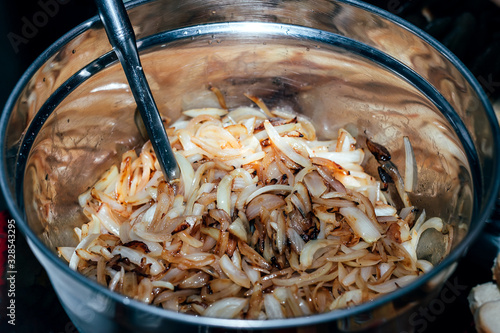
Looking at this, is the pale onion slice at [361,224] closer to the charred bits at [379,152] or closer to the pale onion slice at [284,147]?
the pale onion slice at [284,147]

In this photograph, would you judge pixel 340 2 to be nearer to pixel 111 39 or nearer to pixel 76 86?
pixel 111 39

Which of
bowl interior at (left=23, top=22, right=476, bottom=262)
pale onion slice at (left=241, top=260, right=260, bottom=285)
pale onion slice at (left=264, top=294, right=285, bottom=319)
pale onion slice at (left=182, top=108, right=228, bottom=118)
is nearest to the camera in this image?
pale onion slice at (left=264, top=294, right=285, bottom=319)

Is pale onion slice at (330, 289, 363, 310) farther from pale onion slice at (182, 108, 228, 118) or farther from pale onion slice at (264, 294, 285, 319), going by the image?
pale onion slice at (182, 108, 228, 118)

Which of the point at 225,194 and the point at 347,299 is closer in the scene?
the point at 347,299

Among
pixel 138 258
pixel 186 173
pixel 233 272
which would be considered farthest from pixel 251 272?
pixel 186 173

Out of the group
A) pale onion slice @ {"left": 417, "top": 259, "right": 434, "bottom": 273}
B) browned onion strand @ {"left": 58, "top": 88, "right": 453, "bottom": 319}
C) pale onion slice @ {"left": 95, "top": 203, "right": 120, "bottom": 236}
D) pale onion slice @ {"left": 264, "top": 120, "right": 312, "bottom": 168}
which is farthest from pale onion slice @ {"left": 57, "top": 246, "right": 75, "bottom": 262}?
pale onion slice @ {"left": 417, "top": 259, "right": 434, "bottom": 273}

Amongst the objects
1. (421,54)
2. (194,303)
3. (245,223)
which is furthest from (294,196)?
(421,54)

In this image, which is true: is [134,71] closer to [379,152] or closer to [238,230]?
[238,230]
